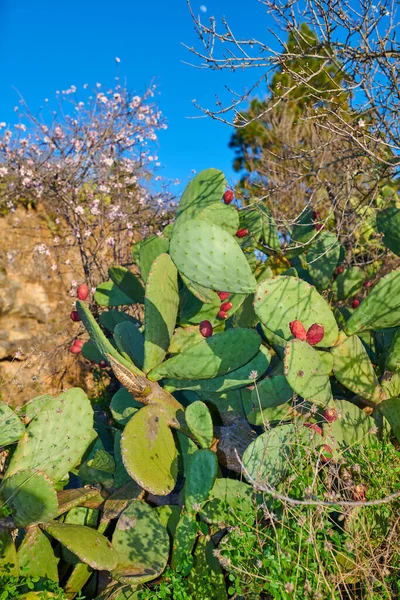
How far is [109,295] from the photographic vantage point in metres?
3.61

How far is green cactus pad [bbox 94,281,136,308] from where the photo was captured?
3.55 meters

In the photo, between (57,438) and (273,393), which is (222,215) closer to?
(273,393)

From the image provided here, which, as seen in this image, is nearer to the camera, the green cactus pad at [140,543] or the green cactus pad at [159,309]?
the green cactus pad at [140,543]

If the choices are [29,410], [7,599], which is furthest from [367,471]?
[29,410]

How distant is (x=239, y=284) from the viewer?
2490 mm

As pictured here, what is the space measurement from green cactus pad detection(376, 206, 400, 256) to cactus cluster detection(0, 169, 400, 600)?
0.02 m

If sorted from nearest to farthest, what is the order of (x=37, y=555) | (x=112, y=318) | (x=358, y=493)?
1. (x=358, y=493)
2. (x=37, y=555)
3. (x=112, y=318)

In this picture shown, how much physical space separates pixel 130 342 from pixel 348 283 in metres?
1.55

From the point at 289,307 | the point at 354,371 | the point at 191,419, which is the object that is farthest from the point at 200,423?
the point at 354,371

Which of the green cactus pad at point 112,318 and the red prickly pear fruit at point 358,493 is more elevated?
the green cactus pad at point 112,318

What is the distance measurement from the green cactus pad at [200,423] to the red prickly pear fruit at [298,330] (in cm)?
54

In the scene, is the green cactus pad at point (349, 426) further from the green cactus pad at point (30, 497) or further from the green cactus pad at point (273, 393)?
the green cactus pad at point (30, 497)

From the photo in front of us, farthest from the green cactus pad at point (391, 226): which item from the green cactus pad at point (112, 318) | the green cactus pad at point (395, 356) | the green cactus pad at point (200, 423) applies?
the green cactus pad at point (112, 318)

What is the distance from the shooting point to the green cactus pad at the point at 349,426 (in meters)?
2.35
